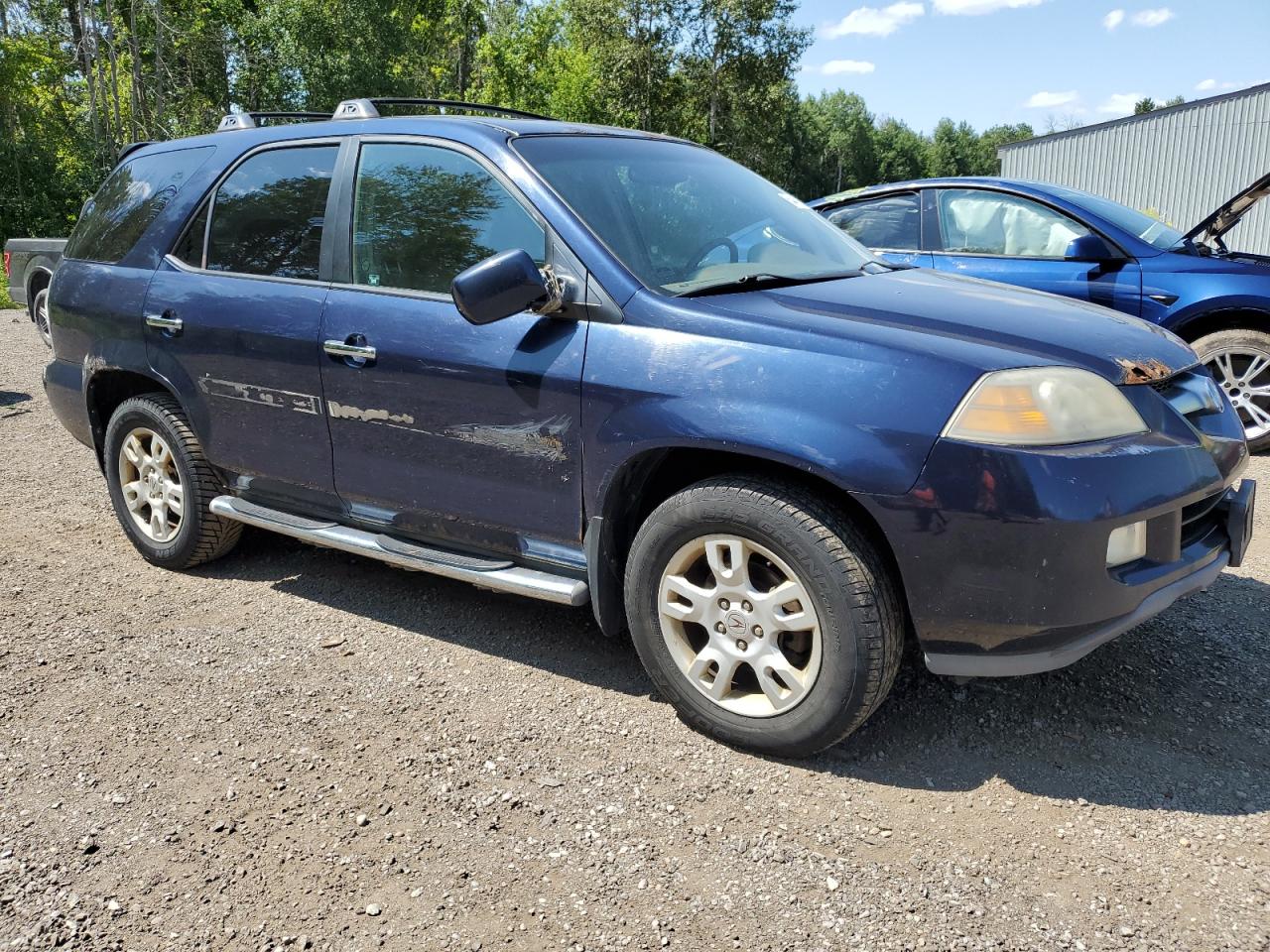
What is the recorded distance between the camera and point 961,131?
122812 mm

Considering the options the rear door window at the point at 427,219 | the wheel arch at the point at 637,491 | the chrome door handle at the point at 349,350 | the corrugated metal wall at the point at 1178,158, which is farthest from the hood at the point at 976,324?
the corrugated metal wall at the point at 1178,158

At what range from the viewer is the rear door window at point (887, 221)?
269 inches

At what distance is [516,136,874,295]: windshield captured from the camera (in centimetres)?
314

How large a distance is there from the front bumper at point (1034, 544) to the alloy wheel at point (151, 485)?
3.20m

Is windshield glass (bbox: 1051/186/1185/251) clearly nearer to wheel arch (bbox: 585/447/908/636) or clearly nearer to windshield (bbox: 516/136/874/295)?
windshield (bbox: 516/136/874/295)

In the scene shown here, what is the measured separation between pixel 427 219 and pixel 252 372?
3.09ft

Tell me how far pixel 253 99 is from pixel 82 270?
39.9 m

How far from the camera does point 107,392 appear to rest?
4.60 metres

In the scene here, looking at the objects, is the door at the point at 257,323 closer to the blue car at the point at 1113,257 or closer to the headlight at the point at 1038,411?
the headlight at the point at 1038,411

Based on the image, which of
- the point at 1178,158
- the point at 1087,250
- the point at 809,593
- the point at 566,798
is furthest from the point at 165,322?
the point at 1178,158

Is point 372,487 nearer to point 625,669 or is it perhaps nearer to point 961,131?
point 625,669

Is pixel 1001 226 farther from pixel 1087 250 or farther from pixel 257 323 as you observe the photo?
pixel 257 323

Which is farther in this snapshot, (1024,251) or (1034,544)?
(1024,251)

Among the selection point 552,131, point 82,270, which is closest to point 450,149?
point 552,131
